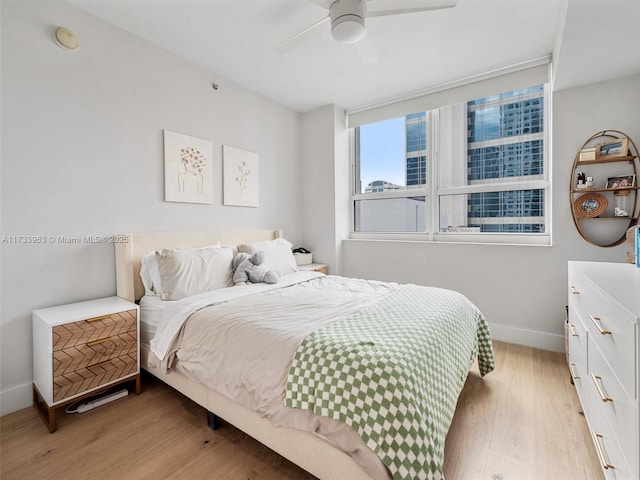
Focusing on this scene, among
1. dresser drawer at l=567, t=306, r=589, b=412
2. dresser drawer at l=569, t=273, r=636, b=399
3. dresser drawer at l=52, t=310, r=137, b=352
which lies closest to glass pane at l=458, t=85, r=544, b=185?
dresser drawer at l=567, t=306, r=589, b=412

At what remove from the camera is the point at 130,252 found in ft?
7.42

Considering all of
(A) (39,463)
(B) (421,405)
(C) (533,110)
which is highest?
(C) (533,110)

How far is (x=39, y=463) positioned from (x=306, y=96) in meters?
3.68

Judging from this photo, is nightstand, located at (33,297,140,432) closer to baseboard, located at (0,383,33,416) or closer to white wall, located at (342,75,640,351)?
baseboard, located at (0,383,33,416)

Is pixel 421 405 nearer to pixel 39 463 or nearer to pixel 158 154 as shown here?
pixel 39 463

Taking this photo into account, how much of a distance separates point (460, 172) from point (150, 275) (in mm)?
3186

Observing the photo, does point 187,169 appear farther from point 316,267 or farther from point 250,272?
point 316,267

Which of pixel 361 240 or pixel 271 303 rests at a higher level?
pixel 361 240

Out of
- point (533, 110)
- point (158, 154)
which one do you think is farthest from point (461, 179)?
point (158, 154)

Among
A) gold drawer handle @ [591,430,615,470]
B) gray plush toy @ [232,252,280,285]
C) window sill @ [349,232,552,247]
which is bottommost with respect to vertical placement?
gold drawer handle @ [591,430,615,470]

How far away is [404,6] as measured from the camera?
165cm

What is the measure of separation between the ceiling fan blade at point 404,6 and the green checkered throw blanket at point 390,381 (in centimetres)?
167

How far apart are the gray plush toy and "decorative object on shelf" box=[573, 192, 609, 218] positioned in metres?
2.60

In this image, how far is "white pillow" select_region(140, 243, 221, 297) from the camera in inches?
88.0
